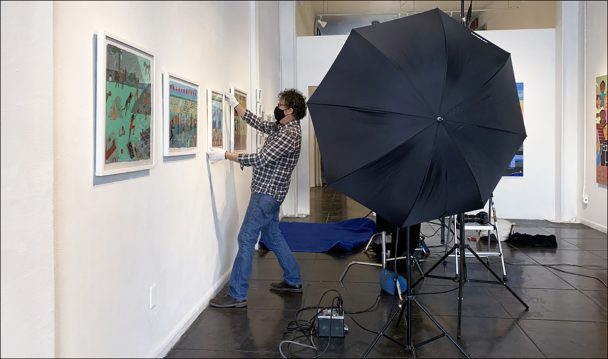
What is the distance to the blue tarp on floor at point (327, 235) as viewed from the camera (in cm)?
580

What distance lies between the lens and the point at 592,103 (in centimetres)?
705

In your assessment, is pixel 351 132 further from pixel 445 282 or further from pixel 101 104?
pixel 445 282

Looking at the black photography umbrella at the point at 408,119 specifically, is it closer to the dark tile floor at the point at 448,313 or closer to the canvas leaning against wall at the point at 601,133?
the dark tile floor at the point at 448,313

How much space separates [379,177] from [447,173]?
1.12 feet

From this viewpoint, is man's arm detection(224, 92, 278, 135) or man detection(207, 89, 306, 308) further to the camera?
man's arm detection(224, 92, 278, 135)

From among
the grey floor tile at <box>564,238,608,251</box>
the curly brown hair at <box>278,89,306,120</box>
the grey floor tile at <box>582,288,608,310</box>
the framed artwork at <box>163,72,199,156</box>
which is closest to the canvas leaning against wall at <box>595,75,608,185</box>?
the grey floor tile at <box>564,238,608,251</box>

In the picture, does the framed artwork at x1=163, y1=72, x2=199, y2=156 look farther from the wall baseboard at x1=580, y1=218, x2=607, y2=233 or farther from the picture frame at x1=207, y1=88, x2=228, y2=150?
the wall baseboard at x1=580, y1=218, x2=607, y2=233

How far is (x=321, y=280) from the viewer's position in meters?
4.50

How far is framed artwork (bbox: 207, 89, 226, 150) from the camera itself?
372cm

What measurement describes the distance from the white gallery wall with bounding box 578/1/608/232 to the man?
507cm

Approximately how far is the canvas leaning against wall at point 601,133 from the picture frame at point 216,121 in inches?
213

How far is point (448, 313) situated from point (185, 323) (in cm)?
194

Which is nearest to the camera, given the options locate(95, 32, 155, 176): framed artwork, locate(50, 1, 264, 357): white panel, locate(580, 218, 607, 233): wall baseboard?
locate(50, 1, 264, 357): white panel

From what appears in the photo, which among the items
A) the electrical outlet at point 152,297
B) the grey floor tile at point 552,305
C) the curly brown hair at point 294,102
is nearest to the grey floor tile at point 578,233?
the grey floor tile at point 552,305
